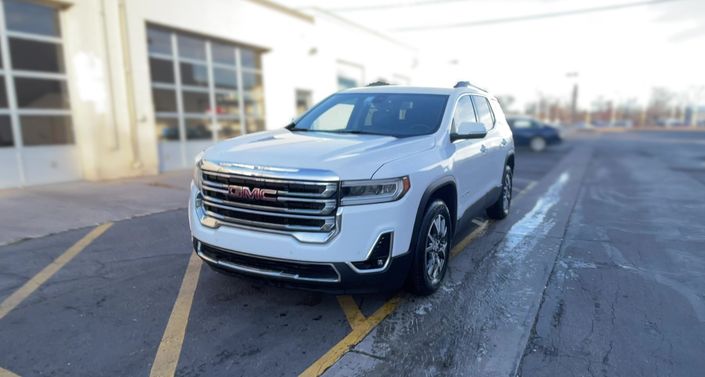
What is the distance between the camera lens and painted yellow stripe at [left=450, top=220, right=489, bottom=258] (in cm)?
512

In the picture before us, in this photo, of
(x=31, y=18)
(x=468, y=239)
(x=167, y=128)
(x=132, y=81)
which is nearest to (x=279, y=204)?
(x=468, y=239)

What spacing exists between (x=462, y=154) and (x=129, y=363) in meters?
3.34

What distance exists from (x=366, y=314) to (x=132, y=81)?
30.3ft

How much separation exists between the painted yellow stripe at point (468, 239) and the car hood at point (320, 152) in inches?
67.6

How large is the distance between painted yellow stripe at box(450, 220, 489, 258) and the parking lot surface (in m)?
0.04

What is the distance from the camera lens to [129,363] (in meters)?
2.94

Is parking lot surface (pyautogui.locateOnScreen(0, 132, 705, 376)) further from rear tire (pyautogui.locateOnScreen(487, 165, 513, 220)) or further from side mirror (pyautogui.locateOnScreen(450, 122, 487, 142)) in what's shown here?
side mirror (pyautogui.locateOnScreen(450, 122, 487, 142))

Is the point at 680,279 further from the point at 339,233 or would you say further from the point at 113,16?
the point at 113,16

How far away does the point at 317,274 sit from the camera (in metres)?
3.15

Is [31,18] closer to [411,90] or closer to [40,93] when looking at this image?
[40,93]

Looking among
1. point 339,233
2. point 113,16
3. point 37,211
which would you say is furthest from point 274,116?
point 339,233

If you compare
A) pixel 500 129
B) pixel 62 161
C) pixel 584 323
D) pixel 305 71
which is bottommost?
pixel 584 323

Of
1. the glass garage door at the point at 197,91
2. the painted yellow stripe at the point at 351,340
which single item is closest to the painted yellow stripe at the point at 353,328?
the painted yellow stripe at the point at 351,340

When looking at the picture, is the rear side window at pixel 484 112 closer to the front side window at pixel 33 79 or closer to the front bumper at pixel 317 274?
the front bumper at pixel 317 274
